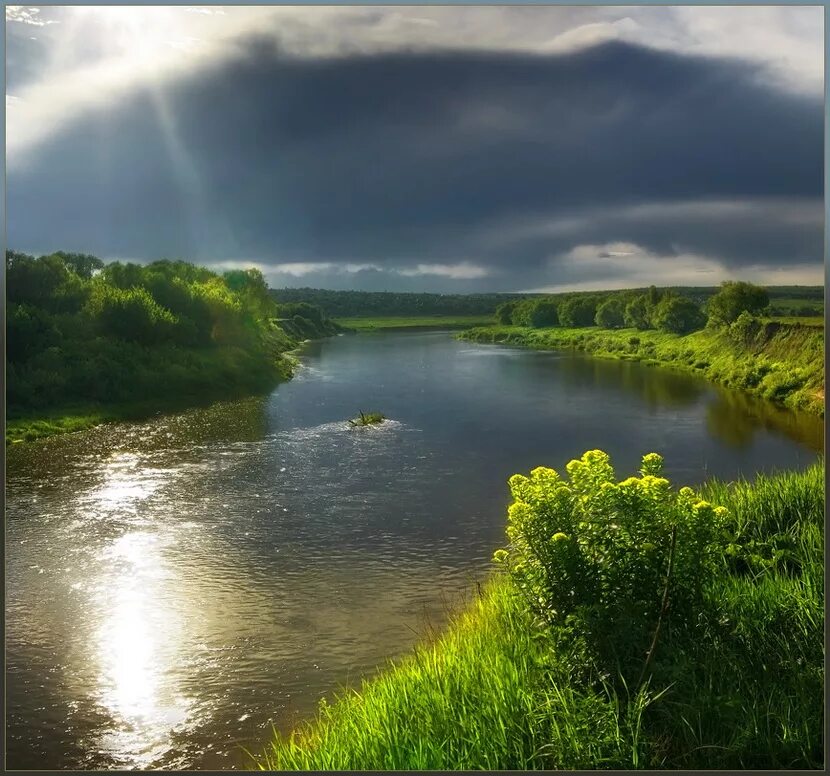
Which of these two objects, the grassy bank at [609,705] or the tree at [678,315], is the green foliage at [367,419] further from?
the grassy bank at [609,705]

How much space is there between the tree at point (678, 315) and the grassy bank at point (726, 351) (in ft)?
0.34

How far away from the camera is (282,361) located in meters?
9.71

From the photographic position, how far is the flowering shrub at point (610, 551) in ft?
13.2

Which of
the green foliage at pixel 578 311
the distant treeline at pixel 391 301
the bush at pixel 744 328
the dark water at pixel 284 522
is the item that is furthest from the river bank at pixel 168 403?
the bush at pixel 744 328

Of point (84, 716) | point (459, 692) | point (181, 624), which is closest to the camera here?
point (459, 692)

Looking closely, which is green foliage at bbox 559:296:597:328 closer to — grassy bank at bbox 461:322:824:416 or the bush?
grassy bank at bbox 461:322:824:416

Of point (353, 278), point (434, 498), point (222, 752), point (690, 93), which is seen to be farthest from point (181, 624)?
point (690, 93)

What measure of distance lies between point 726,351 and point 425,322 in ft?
9.80

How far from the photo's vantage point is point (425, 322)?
27.7 feet

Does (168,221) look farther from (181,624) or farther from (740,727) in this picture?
(740,727)

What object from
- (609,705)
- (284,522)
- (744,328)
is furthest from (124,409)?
(609,705)

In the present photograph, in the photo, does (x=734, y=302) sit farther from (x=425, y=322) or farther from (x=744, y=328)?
(x=425, y=322)

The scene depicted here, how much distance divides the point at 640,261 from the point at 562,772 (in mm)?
4762

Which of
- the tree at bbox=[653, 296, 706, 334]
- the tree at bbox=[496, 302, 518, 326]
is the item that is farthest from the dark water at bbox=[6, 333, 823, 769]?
the tree at bbox=[653, 296, 706, 334]
